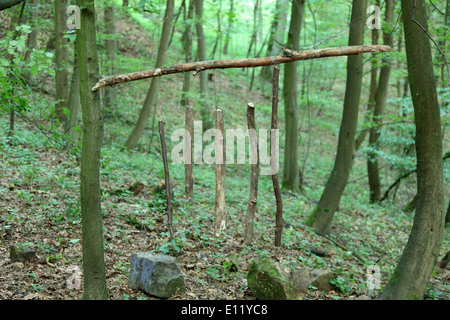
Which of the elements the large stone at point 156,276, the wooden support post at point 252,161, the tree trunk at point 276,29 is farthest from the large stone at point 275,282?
the tree trunk at point 276,29

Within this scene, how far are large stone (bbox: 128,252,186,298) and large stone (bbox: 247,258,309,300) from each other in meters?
1.01

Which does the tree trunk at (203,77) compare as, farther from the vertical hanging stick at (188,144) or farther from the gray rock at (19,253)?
the gray rock at (19,253)

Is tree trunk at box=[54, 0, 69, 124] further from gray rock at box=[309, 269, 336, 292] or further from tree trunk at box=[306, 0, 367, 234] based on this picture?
gray rock at box=[309, 269, 336, 292]

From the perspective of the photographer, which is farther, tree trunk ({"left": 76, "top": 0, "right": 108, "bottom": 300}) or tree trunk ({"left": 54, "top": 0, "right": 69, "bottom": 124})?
tree trunk ({"left": 54, "top": 0, "right": 69, "bottom": 124})

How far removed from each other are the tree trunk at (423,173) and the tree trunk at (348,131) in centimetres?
320

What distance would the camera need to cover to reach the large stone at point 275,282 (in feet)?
16.9

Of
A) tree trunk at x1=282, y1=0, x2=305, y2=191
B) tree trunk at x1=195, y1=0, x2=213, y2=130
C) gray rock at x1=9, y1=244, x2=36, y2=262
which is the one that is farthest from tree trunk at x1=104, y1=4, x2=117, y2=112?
gray rock at x1=9, y1=244, x2=36, y2=262

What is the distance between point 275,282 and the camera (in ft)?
16.9

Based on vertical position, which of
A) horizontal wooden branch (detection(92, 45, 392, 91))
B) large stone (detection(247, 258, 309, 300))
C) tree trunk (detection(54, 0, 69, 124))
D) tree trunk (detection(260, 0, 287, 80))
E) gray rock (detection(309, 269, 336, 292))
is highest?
tree trunk (detection(260, 0, 287, 80))

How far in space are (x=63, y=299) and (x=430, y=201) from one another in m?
4.77

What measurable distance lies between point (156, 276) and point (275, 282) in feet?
5.20

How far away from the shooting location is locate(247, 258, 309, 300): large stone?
16.9 ft

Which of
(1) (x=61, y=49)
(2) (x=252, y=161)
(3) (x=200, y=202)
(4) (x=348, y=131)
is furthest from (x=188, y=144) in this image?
(1) (x=61, y=49)

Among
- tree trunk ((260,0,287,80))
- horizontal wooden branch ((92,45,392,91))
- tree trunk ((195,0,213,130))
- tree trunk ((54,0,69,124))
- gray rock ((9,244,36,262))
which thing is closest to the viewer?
horizontal wooden branch ((92,45,392,91))
